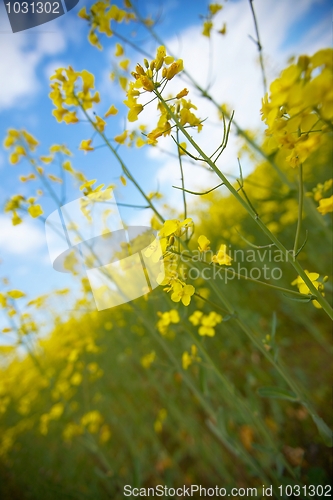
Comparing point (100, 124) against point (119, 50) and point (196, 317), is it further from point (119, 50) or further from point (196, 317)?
point (196, 317)

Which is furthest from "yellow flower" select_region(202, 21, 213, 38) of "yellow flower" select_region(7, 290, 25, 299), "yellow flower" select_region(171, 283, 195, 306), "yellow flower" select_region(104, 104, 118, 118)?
"yellow flower" select_region(7, 290, 25, 299)

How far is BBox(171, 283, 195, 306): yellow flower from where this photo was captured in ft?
2.79

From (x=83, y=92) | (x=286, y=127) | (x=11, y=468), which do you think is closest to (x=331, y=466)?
(x=286, y=127)

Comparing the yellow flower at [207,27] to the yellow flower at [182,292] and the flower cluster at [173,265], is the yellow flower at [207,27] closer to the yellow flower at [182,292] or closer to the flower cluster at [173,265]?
the flower cluster at [173,265]

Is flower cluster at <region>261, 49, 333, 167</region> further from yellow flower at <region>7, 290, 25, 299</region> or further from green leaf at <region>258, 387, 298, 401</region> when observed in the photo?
yellow flower at <region>7, 290, 25, 299</region>

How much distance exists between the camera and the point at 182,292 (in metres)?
0.88

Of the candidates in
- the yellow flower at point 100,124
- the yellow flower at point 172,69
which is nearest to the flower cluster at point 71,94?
the yellow flower at point 100,124

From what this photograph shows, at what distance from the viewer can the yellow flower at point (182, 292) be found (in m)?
0.85

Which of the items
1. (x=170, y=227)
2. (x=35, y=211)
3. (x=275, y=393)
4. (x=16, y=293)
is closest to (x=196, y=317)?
(x=275, y=393)

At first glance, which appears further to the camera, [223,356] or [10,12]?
[223,356]

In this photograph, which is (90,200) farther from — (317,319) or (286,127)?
(317,319)

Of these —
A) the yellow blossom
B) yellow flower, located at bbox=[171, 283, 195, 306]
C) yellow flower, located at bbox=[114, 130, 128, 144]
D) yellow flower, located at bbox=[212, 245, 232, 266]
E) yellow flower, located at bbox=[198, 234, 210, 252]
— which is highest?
the yellow blossom

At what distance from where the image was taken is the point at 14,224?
64.4 inches

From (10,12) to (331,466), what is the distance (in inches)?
137
